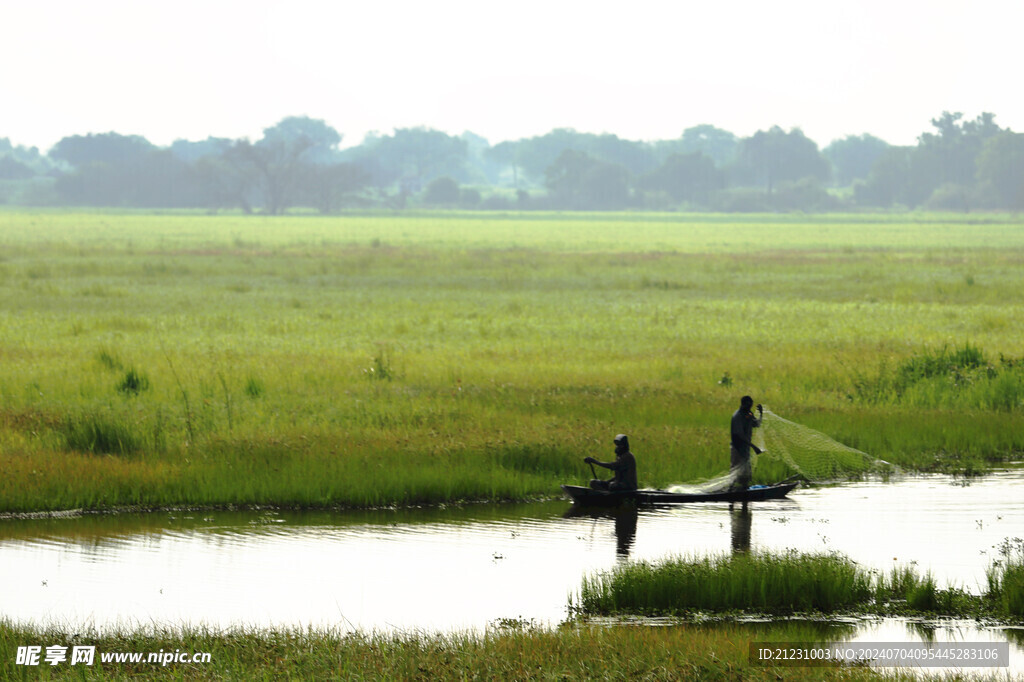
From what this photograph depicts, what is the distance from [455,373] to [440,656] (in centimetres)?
1889

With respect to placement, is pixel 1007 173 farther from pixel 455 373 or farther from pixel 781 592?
pixel 781 592

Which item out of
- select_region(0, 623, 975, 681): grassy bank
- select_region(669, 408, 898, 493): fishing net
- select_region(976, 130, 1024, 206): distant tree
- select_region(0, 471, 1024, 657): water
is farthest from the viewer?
select_region(976, 130, 1024, 206): distant tree

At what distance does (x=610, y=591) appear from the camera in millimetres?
13508

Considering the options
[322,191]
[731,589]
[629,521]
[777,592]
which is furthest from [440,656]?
[322,191]

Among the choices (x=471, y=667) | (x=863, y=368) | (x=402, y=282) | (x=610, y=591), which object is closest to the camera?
(x=471, y=667)

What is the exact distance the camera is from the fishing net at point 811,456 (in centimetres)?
1992

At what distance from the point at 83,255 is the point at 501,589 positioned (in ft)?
239

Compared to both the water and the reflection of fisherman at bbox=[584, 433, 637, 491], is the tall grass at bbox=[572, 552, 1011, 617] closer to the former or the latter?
the water

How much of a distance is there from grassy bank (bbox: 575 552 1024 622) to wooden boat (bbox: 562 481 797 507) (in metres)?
4.30

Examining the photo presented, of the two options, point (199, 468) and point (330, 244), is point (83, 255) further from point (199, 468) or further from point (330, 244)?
point (199, 468)

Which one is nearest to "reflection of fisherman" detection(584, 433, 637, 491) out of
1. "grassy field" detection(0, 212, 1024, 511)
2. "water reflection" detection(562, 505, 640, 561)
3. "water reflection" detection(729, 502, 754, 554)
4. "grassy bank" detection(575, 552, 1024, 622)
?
"water reflection" detection(562, 505, 640, 561)

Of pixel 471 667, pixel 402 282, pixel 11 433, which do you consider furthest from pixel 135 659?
pixel 402 282

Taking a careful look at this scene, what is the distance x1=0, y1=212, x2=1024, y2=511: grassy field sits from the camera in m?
20.0

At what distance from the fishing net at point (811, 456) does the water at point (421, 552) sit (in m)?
0.73
